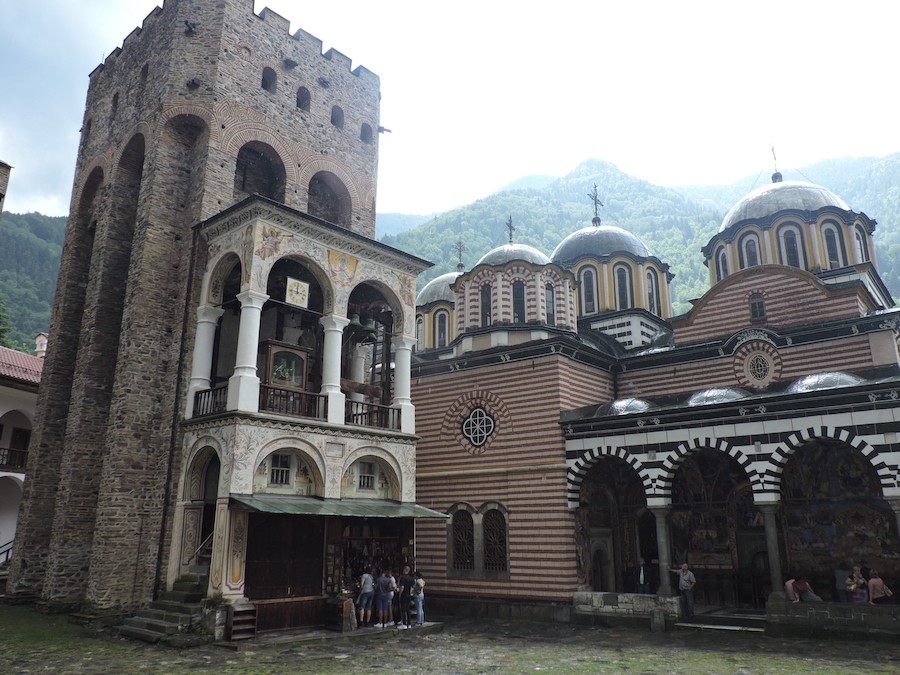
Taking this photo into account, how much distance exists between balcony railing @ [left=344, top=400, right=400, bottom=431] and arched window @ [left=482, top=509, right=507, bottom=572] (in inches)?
155

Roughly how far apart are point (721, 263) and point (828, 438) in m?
9.10

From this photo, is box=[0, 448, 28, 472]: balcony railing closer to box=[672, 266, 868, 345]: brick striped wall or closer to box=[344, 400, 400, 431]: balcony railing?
box=[344, 400, 400, 431]: balcony railing

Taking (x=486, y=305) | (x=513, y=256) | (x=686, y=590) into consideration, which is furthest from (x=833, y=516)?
(x=513, y=256)

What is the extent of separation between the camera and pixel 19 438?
25.7 meters

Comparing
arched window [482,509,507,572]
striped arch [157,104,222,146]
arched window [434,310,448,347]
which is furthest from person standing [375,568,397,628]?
arched window [434,310,448,347]

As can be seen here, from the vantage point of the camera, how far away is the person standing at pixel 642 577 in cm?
1738

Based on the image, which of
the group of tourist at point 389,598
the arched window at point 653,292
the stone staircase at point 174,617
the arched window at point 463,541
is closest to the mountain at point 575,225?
the arched window at point 653,292

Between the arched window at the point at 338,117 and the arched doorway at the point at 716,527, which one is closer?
the arched doorway at the point at 716,527

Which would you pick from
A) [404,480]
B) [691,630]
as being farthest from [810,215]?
[404,480]

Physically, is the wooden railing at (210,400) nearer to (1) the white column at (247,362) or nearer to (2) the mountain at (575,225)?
(1) the white column at (247,362)

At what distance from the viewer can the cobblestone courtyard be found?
10.1 meters

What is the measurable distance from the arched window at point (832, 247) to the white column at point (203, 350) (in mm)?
16521

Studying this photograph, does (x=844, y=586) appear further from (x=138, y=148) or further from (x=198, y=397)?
Answer: (x=138, y=148)

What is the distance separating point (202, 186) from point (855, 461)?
1585 centimetres
